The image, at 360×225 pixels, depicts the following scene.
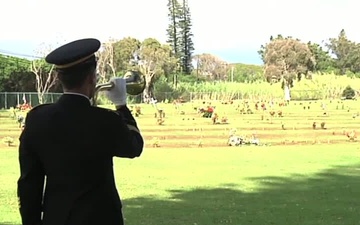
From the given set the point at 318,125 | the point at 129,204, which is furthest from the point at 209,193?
the point at 318,125

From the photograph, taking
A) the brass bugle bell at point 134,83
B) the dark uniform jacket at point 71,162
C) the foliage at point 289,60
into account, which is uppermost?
the foliage at point 289,60

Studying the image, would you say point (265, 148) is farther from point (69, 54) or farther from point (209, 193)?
point (69, 54)

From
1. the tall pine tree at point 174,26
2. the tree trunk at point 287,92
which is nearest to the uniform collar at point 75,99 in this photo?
the tree trunk at point 287,92

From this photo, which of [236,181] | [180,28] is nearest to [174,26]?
[180,28]

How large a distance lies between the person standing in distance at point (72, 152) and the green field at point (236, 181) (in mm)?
5334

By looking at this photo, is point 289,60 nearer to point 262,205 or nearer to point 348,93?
point 348,93

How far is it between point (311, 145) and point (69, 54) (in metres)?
18.5

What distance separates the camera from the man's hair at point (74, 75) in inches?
113

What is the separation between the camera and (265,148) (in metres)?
19.8

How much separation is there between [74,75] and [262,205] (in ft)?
23.4

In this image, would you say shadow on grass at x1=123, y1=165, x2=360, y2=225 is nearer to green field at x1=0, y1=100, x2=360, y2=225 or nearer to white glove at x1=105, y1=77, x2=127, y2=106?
green field at x1=0, y1=100, x2=360, y2=225

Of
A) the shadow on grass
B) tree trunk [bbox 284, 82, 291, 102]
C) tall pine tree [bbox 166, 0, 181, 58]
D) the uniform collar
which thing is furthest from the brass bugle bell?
tall pine tree [bbox 166, 0, 181, 58]

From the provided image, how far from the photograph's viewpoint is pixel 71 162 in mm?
2861

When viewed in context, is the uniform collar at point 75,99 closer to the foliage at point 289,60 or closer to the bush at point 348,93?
the bush at point 348,93
